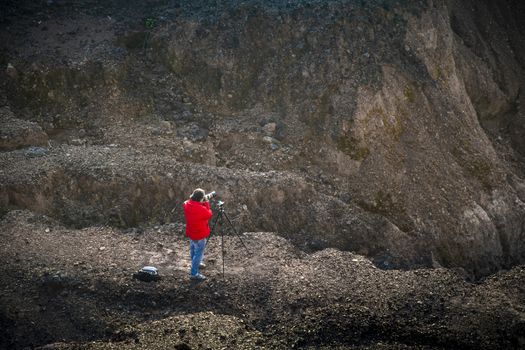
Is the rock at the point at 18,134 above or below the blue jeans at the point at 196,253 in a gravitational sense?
above

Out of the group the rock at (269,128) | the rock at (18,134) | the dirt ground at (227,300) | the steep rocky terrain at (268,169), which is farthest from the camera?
the rock at (269,128)

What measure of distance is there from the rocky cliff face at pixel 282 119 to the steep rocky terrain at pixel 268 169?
0.06m

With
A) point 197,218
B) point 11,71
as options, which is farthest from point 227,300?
point 11,71

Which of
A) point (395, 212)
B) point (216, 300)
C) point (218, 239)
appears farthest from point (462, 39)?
point (216, 300)

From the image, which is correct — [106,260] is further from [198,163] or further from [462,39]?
[462,39]

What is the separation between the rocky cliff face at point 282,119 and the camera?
46.5ft

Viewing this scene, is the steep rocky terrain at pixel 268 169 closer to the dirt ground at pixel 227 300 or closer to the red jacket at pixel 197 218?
the dirt ground at pixel 227 300

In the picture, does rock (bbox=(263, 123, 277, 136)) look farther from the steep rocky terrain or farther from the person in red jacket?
the person in red jacket

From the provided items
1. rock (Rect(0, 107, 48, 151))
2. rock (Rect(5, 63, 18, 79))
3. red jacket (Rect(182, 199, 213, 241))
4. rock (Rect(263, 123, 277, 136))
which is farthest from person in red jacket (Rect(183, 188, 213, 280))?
rock (Rect(5, 63, 18, 79))

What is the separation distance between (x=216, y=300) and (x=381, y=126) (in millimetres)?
8108

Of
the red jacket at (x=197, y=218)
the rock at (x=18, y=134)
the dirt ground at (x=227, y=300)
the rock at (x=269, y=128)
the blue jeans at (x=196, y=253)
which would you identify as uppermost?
the rock at (x=269, y=128)

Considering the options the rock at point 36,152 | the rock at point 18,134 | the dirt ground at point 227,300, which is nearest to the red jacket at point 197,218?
the dirt ground at point 227,300

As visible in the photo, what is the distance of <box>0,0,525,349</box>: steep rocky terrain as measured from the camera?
35.9 feet

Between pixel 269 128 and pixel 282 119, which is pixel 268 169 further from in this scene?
pixel 282 119
